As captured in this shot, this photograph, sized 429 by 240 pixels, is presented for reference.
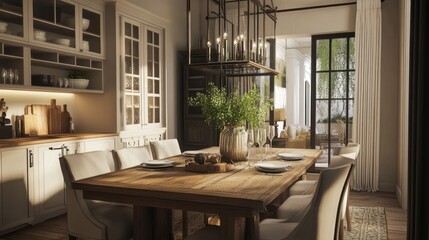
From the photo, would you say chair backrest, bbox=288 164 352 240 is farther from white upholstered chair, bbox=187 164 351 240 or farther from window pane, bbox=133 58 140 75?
window pane, bbox=133 58 140 75

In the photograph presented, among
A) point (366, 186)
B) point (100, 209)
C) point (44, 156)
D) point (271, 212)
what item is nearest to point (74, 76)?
point (44, 156)

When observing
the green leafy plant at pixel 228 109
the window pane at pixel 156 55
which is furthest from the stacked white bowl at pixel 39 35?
the green leafy plant at pixel 228 109

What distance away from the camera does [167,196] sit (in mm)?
1963

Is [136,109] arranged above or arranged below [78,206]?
above

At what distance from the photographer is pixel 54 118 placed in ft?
14.6

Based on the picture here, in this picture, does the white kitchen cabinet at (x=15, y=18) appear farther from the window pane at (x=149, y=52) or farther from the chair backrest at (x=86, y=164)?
the window pane at (x=149, y=52)

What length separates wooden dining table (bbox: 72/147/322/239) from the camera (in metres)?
1.87

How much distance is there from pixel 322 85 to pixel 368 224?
2.65 m

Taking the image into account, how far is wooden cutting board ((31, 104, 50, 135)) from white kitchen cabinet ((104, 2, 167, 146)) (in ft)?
2.73

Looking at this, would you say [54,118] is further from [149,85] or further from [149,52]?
[149,52]

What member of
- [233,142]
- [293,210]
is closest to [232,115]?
[233,142]

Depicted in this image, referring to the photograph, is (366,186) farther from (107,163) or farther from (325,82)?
(107,163)

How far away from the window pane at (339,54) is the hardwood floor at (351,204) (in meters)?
2.07

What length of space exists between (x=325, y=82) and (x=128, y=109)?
3058 millimetres
